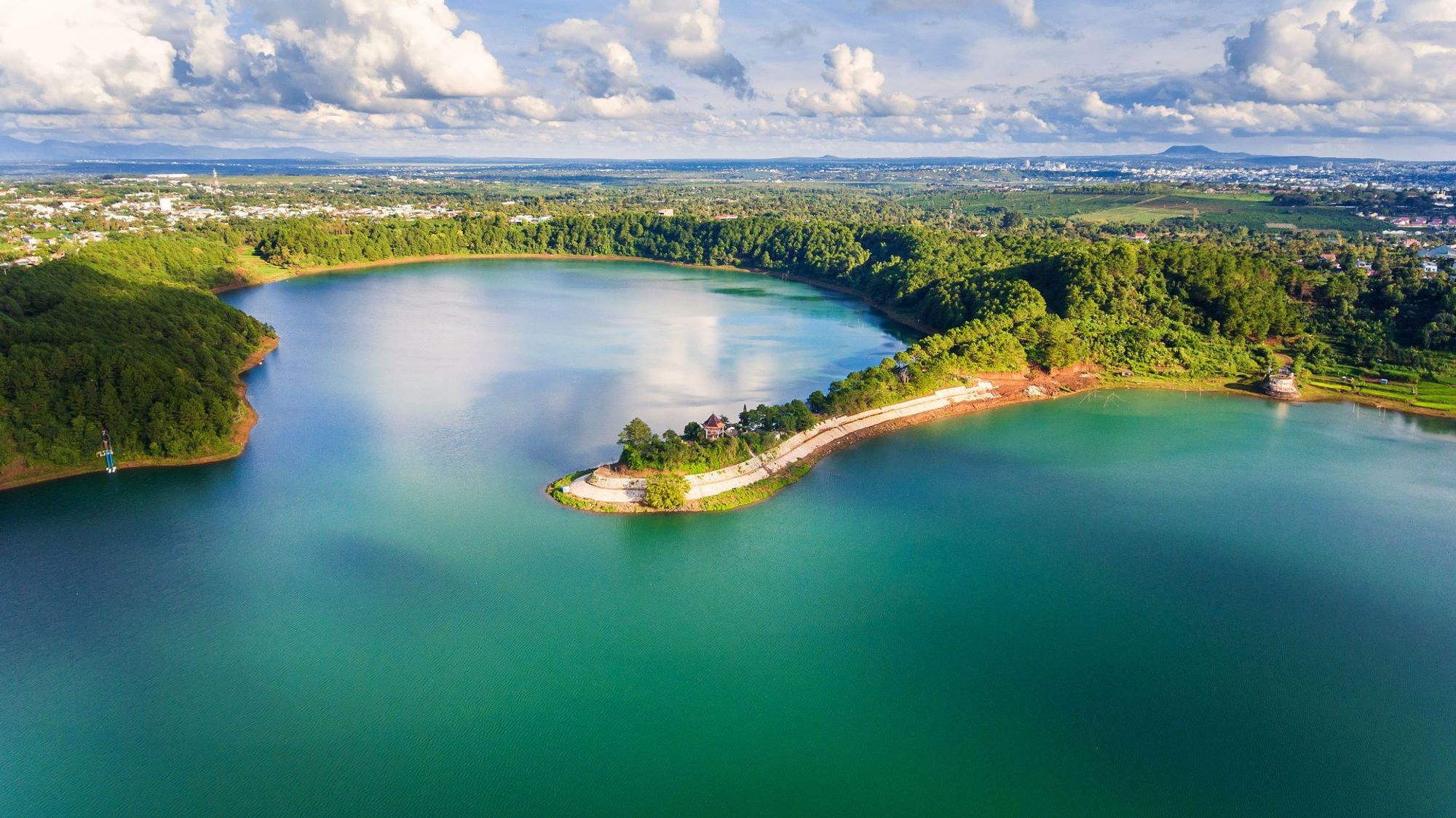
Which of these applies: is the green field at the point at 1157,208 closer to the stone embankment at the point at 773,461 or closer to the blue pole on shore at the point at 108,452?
the stone embankment at the point at 773,461

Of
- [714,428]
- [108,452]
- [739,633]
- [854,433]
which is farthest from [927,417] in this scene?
[108,452]

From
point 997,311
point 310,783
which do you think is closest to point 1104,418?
point 997,311

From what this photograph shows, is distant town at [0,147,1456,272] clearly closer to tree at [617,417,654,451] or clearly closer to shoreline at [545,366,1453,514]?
shoreline at [545,366,1453,514]

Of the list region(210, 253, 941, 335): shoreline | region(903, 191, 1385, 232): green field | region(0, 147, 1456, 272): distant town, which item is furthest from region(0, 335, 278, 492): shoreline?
region(903, 191, 1385, 232): green field

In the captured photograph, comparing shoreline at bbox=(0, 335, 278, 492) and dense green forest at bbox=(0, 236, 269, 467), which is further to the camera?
dense green forest at bbox=(0, 236, 269, 467)

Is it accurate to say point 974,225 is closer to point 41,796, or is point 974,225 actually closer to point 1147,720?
point 1147,720

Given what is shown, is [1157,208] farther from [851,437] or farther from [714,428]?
[714,428]
